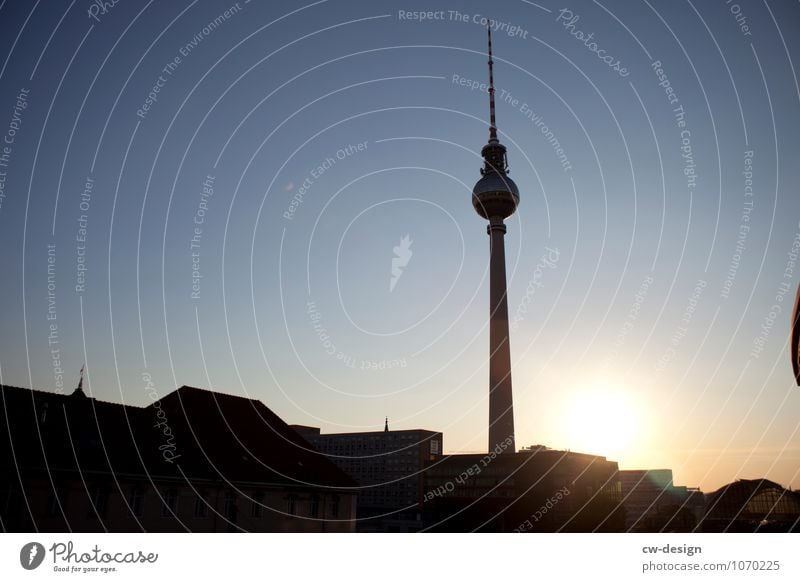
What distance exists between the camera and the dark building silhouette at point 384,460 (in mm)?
135375

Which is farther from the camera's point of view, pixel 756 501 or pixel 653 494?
pixel 653 494

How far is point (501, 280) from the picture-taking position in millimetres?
78375

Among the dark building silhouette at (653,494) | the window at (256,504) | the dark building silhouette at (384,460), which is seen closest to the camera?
the window at (256,504)

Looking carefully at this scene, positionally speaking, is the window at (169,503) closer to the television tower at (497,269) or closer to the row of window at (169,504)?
the row of window at (169,504)

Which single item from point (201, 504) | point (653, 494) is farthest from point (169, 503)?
point (653, 494)

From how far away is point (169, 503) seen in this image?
28.2m

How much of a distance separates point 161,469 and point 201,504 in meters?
2.89

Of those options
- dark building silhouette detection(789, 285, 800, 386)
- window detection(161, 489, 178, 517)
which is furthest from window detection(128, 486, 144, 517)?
dark building silhouette detection(789, 285, 800, 386)

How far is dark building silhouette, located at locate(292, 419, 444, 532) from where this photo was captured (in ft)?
444

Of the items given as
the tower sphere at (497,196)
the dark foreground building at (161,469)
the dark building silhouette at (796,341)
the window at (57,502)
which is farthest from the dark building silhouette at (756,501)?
the window at (57,502)

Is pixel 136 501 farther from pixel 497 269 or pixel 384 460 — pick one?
pixel 384 460

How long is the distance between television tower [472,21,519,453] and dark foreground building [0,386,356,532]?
39022mm

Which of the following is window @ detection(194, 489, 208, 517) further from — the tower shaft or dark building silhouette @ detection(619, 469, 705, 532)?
dark building silhouette @ detection(619, 469, 705, 532)

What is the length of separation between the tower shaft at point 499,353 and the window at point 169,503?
5117 centimetres
